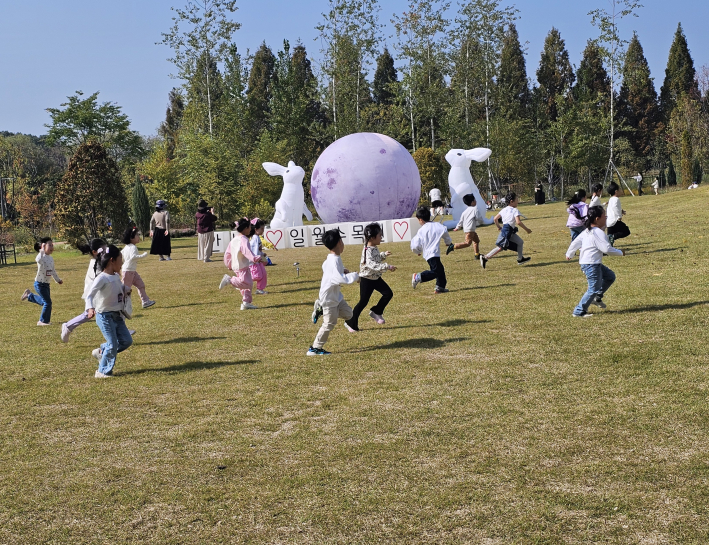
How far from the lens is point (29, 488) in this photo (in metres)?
4.84

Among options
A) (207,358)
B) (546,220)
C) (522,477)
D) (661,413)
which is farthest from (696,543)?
(546,220)

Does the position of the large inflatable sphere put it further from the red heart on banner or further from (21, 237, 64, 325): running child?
(21, 237, 64, 325): running child

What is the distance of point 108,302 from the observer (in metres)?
7.89

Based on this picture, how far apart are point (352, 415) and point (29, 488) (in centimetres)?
256

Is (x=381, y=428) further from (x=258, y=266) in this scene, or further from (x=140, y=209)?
(x=140, y=209)

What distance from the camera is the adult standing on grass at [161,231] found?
22.3m

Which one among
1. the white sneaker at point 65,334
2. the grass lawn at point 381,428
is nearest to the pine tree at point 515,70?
the grass lawn at point 381,428

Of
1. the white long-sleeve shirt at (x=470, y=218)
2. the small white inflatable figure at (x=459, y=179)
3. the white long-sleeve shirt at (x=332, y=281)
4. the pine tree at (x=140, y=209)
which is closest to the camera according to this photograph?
the white long-sleeve shirt at (x=332, y=281)

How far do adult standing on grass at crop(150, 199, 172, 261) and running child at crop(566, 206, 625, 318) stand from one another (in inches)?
617

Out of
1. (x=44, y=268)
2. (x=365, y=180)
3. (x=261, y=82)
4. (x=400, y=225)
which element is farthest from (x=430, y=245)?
(x=261, y=82)

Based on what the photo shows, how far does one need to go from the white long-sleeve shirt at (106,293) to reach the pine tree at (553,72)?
185ft

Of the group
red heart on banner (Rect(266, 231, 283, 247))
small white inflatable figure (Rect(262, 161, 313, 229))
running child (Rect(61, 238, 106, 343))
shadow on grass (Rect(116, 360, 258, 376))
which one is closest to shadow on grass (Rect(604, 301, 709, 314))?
shadow on grass (Rect(116, 360, 258, 376))

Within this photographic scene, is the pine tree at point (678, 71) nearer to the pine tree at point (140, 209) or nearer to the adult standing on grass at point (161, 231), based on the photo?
the pine tree at point (140, 209)

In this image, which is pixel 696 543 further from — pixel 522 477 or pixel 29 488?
pixel 29 488
